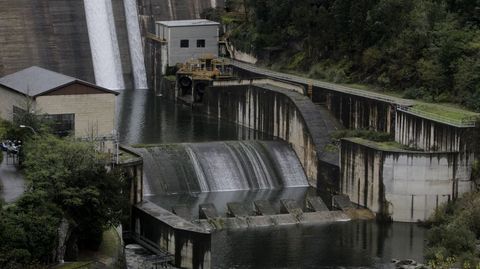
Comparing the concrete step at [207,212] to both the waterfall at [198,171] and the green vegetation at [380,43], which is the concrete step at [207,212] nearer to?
the waterfall at [198,171]

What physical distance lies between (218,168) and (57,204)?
1708 centimetres

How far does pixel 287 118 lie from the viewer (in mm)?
60062

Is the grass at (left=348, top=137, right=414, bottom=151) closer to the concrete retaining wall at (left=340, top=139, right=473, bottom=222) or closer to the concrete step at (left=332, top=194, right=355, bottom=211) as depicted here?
the concrete retaining wall at (left=340, top=139, right=473, bottom=222)

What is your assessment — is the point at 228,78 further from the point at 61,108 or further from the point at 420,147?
the point at 61,108

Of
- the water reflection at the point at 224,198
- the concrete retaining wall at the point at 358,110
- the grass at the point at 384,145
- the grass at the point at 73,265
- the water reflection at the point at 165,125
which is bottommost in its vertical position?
the water reflection at the point at 224,198

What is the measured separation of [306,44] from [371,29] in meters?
6.99

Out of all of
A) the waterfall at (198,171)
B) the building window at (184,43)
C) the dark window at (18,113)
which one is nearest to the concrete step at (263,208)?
the waterfall at (198,171)

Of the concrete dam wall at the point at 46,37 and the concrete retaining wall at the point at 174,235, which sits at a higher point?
the concrete dam wall at the point at 46,37

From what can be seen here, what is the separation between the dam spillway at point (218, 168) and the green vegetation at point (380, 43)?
23.1ft

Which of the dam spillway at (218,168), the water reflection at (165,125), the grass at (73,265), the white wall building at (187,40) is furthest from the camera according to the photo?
the white wall building at (187,40)

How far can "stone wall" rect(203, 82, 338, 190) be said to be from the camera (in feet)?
180

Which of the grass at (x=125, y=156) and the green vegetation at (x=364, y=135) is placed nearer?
the grass at (x=125, y=156)

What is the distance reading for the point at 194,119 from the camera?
224 ft

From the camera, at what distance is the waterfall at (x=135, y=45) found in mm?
78562
